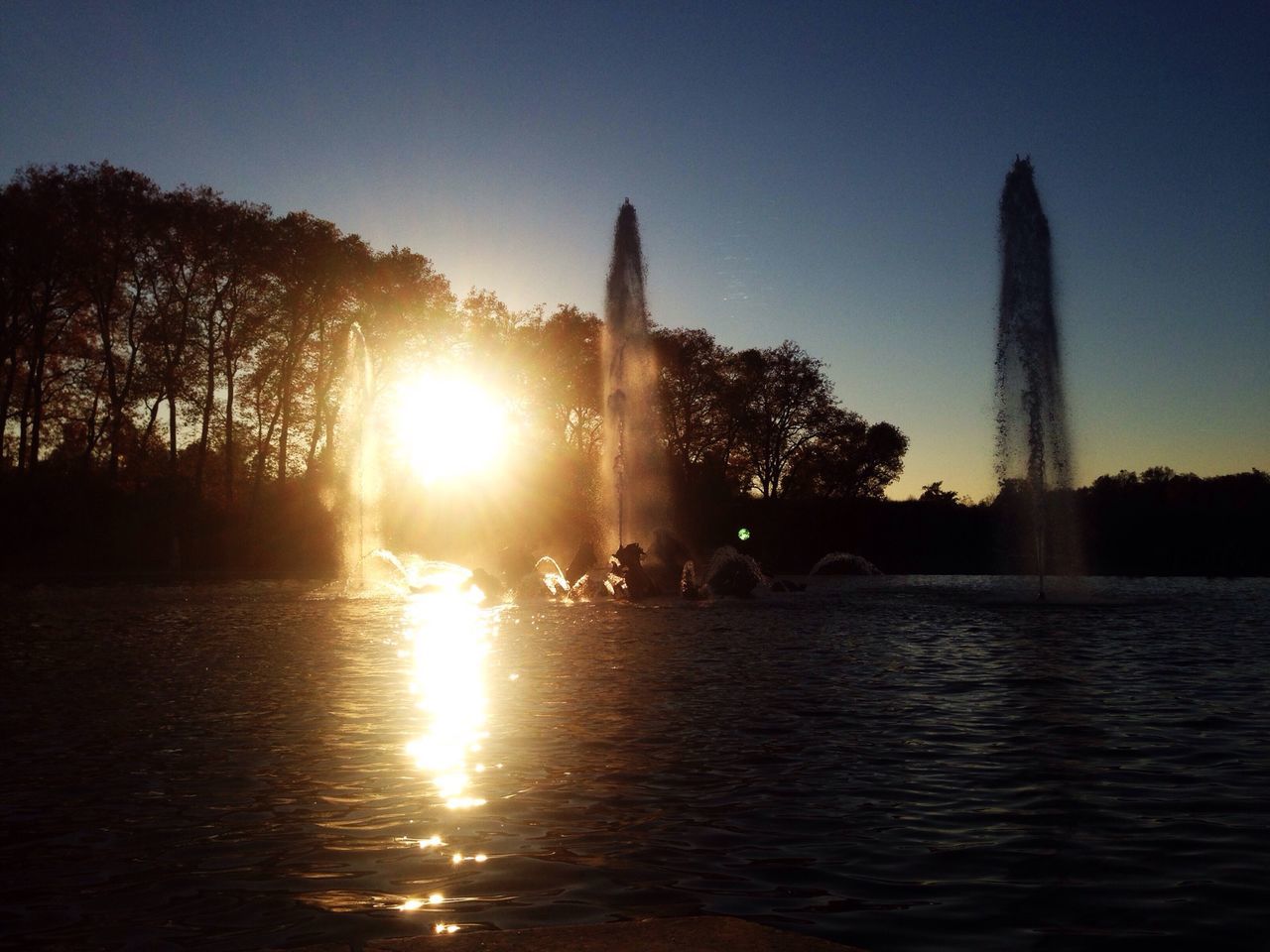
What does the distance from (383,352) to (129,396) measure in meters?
13.3

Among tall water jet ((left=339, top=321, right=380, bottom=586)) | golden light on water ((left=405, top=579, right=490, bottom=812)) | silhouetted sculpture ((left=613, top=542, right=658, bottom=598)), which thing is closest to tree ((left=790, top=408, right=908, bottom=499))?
tall water jet ((left=339, top=321, right=380, bottom=586))

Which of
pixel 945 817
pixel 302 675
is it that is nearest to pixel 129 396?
pixel 302 675

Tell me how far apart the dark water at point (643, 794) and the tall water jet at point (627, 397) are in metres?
24.7

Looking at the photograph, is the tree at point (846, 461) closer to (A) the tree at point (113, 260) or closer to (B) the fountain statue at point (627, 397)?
(B) the fountain statue at point (627, 397)

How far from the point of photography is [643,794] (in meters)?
7.75

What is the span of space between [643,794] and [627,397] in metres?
35.1

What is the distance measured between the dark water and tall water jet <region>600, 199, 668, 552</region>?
24663 mm

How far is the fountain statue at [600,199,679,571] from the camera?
132ft

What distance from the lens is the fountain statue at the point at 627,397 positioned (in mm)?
40219

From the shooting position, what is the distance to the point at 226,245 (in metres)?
54.0

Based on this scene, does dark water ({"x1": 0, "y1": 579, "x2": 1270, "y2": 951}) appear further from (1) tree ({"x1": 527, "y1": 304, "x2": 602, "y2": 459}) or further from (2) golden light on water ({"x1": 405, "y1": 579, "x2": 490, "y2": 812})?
(1) tree ({"x1": 527, "y1": 304, "x2": 602, "y2": 459})

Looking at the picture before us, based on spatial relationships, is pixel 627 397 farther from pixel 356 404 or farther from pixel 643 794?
pixel 643 794

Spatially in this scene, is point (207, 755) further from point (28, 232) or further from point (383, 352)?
point (383, 352)

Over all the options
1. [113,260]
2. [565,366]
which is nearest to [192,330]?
[113,260]
